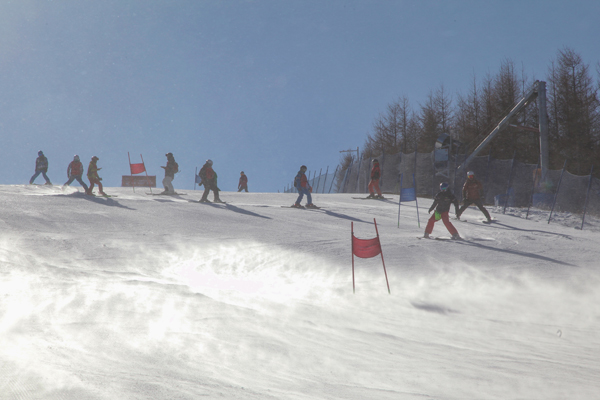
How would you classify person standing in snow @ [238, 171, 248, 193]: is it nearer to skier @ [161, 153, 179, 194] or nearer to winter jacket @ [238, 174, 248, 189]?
winter jacket @ [238, 174, 248, 189]

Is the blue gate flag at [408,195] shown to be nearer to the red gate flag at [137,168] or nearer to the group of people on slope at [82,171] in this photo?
the group of people on slope at [82,171]

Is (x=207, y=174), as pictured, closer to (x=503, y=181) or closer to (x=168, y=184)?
(x=168, y=184)

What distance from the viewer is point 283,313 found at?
5840 millimetres

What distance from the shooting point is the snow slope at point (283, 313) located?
12.4 feet

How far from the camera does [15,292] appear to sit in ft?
19.8

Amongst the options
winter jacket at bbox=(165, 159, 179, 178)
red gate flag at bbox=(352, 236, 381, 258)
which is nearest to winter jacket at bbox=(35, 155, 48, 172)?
winter jacket at bbox=(165, 159, 179, 178)

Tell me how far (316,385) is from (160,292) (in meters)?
3.43

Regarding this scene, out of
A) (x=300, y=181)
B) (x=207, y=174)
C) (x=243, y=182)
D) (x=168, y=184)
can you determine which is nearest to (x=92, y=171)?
(x=168, y=184)

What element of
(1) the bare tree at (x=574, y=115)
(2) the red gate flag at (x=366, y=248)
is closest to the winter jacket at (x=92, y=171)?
(2) the red gate flag at (x=366, y=248)

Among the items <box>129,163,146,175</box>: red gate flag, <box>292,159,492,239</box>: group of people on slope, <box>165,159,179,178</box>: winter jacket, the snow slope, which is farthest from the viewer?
<box>129,163,146,175</box>: red gate flag

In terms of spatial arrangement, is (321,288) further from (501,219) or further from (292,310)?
(501,219)


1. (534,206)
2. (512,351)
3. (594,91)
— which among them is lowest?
(512,351)

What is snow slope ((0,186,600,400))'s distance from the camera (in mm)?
3781

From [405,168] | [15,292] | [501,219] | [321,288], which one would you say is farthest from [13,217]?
[405,168]
